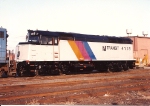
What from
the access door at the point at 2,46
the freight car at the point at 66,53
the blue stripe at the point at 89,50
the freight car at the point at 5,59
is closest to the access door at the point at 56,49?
the freight car at the point at 66,53

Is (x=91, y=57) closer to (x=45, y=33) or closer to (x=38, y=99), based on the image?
(x=45, y=33)

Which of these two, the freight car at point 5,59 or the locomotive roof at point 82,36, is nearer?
the freight car at point 5,59

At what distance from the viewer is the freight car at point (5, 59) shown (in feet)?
41.9

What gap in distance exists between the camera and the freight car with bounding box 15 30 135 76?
14266mm

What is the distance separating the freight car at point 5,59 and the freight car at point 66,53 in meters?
1.13

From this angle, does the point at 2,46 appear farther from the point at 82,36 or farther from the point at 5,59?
the point at 82,36

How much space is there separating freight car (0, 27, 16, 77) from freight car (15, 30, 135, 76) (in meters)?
1.13

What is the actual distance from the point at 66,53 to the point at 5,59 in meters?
5.00

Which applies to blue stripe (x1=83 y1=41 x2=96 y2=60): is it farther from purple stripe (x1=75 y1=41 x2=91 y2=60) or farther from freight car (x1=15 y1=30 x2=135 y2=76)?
purple stripe (x1=75 y1=41 x2=91 y2=60)

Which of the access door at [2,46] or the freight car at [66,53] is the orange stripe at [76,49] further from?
the access door at [2,46]

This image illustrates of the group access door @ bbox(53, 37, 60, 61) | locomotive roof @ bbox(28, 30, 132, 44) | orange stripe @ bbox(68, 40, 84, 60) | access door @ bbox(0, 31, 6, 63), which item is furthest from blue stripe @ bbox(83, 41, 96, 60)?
access door @ bbox(0, 31, 6, 63)

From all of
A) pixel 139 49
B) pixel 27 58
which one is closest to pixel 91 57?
pixel 27 58

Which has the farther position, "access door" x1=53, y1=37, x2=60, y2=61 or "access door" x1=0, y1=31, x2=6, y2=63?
"access door" x1=53, y1=37, x2=60, y2=61

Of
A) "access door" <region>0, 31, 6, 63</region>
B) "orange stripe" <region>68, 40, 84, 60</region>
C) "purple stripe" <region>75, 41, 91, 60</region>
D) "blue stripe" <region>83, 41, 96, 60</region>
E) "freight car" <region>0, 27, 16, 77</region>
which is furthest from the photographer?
"blue stripe" <region>83, 41, 96, 60</region>
